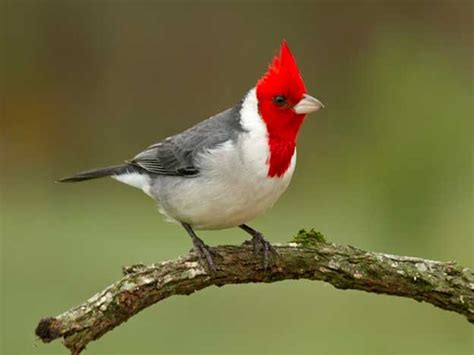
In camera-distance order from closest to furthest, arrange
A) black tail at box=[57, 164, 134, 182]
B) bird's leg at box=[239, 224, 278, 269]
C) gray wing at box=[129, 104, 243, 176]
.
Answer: bird's leg at box=[239, 224, 278, 269], gray wing at box=[129, 104, 243, 176], black tail at box=[57, 164, 134, 182]

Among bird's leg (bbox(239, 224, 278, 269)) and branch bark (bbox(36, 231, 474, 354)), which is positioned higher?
bird's leg (bbox(239, 224, 278, 269))

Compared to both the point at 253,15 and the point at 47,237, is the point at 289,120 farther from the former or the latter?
the point at 253,15

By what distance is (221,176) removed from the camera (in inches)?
214

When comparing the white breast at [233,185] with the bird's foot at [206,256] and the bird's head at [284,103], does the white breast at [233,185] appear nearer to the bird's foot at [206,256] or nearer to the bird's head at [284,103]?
the bird's head at [284,103]

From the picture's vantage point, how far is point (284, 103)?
558 cm

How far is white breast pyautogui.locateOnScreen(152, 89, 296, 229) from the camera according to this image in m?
5.33

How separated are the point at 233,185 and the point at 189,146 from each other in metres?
0.59

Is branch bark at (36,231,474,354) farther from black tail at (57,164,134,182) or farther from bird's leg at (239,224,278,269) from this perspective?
black tail at (57,164,134,182)

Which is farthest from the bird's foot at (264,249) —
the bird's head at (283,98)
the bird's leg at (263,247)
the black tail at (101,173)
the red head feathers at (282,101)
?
the black tail at (101,173)

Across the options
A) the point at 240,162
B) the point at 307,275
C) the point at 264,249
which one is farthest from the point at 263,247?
the point at 240,162

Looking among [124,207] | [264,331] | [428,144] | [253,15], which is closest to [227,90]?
[253,15]

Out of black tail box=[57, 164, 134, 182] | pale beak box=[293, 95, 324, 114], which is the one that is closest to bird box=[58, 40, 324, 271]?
pale beak box=[293, 95, 324, 114]

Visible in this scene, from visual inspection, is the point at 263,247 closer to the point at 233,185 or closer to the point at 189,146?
the point at 233,185

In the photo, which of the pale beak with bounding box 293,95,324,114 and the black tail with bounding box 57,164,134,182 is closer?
the pale beak with bounding box 293,95,324,114
